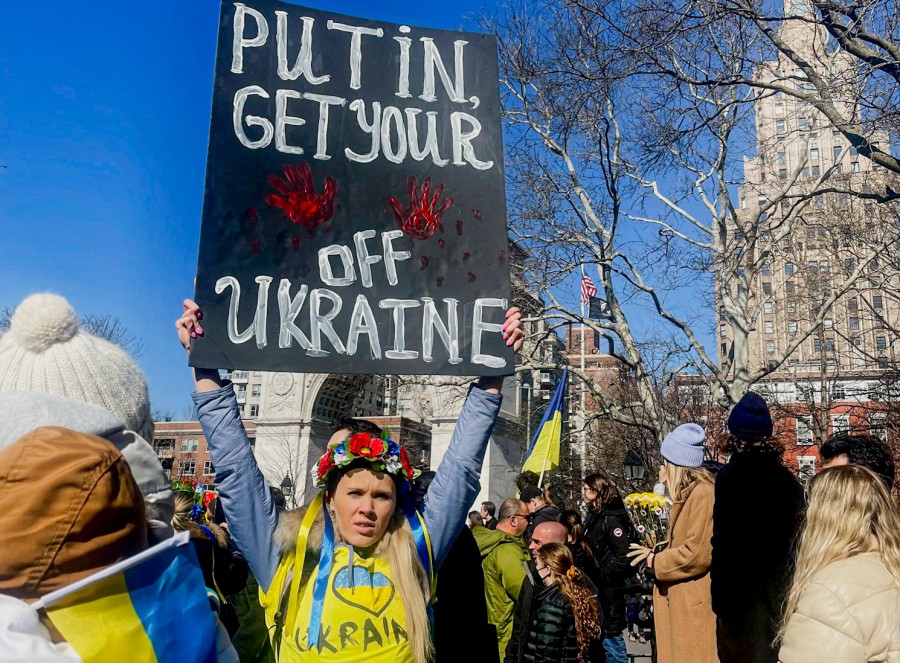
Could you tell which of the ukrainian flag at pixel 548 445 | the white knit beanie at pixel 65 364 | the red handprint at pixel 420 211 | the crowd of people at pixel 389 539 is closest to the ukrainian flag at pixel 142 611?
the crowd of people at pixel 389 539

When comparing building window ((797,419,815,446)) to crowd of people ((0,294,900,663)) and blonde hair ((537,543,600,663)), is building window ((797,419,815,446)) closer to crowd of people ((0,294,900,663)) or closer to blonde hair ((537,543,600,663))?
blonde hair ((537,543,600,663))

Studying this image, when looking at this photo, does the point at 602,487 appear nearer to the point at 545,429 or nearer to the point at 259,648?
the point at 259,648

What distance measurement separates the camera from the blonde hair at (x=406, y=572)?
273 centimetres

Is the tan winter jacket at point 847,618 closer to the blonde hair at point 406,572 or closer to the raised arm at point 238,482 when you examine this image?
the blonde hair at point 406,572

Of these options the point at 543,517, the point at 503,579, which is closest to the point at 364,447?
the point at 503,579

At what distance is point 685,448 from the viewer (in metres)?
5.08

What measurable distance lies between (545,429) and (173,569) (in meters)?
11.3

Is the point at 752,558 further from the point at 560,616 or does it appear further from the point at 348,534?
the point at 348,534

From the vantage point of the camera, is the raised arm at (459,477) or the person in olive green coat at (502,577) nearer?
the raised arm at (459,477)

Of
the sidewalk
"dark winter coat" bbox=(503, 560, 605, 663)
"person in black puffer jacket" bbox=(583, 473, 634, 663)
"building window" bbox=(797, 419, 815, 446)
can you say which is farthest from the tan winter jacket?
"building window" bbox=(797, 419, 815, 446)

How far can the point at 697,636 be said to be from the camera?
4617mm

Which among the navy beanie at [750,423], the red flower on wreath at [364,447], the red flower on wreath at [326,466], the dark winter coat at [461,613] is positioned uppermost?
the navy beanie at [750,423]

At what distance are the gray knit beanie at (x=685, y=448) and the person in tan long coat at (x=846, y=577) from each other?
2.05 meters

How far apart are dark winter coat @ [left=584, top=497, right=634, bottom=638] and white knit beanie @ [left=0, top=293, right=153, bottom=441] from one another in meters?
5.60
